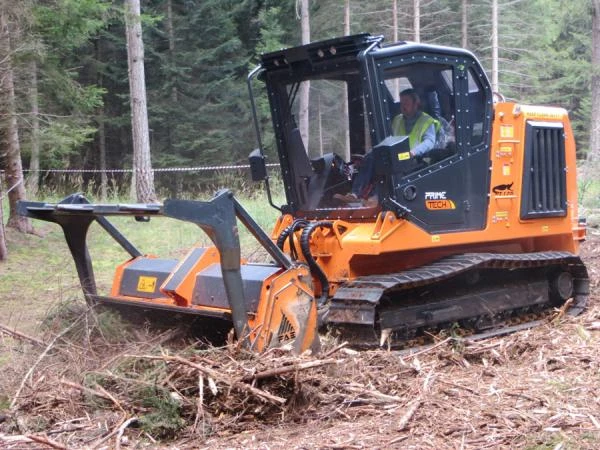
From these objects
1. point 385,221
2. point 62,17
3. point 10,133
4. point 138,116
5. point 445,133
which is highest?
point 62,17

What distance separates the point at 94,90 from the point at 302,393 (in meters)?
10.8

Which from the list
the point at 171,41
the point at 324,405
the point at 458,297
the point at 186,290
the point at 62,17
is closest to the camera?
the point at 324,405

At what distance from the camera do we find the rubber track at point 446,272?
20.4ft

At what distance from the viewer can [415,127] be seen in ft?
22.9

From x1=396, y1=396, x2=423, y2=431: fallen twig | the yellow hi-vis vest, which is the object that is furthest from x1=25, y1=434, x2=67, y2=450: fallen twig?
the yellow hi-vis vest

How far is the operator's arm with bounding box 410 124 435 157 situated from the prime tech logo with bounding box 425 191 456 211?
373 mm

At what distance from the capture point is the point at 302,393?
15.8ft

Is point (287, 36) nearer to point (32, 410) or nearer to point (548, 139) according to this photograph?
point (548, 139)

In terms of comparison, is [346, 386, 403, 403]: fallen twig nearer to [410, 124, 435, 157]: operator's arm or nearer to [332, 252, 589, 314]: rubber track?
[332, 252, 589, 314]: rubber track

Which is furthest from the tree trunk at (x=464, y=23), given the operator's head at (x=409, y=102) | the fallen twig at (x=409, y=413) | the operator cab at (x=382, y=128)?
the fallen twig at (x=409, y=413)

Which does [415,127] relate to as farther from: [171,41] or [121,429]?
[171,41]

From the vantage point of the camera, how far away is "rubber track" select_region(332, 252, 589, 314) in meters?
6.21

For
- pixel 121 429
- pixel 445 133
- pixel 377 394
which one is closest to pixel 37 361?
pixel 121 429

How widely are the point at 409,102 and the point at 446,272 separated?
159cm
